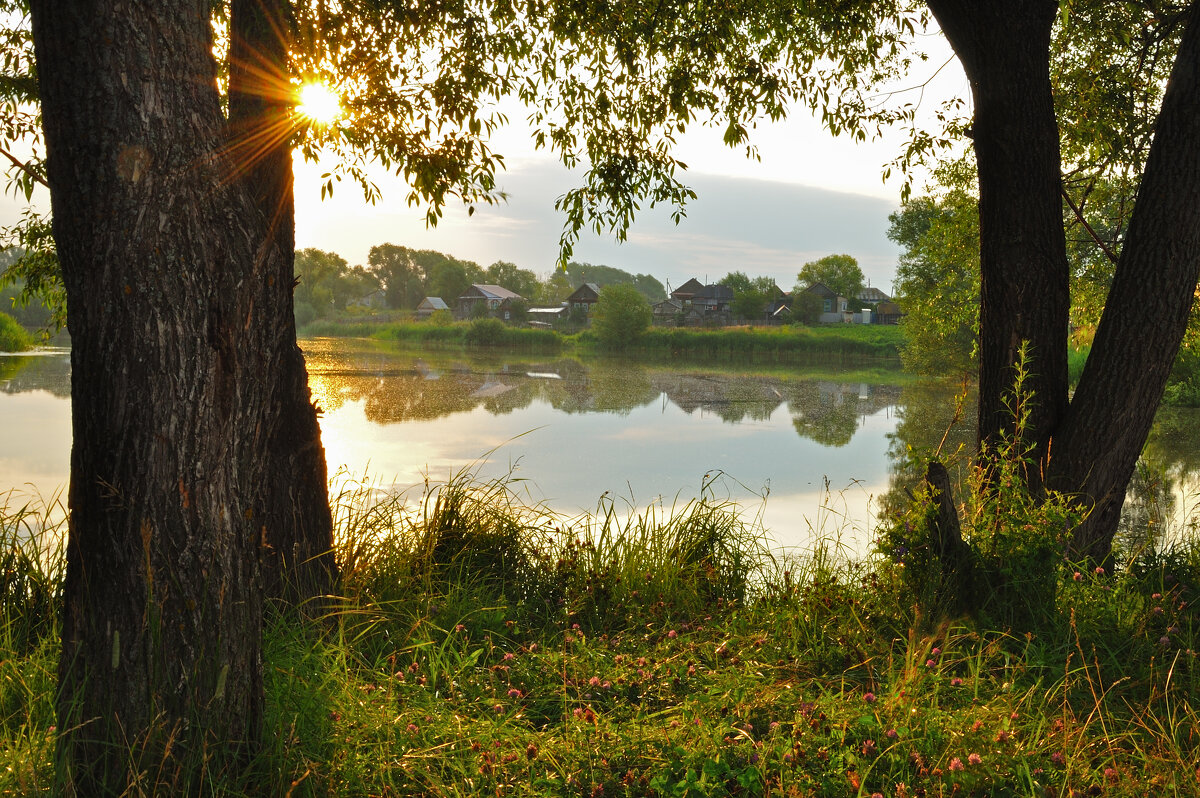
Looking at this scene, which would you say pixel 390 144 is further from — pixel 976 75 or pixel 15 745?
pixel 15 745

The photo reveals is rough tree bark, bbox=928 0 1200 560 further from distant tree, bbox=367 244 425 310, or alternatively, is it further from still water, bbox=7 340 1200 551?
distant tree, bbox=367 244 425 310

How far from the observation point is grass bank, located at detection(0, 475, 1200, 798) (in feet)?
Answer: 6.77

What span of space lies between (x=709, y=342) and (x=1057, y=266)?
30.8 m

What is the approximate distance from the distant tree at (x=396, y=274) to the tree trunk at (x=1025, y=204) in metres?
73.3

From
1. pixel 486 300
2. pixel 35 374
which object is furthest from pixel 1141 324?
pixel 486 300

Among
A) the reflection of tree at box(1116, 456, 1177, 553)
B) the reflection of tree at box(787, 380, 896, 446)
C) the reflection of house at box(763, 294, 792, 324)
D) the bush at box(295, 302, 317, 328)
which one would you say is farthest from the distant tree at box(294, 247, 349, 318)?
the reflection of tree at box(1116, 456, 1177, 553)

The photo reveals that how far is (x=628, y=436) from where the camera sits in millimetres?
12273

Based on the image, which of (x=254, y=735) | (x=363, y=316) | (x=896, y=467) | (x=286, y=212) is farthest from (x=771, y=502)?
(x=363, y=316)

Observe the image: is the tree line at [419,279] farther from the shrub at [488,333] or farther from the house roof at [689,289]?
the shrub at [488,333]

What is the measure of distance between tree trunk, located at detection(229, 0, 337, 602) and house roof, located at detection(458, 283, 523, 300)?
6501 cm

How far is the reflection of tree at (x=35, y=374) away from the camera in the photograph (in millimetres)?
14570

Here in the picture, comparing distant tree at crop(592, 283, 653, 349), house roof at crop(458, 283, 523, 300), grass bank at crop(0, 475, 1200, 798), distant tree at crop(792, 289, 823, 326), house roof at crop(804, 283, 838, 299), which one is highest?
house roof at crop(804, 283, 838, 299)

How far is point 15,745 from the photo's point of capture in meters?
2.07

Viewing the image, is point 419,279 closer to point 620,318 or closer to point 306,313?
point 306,313
